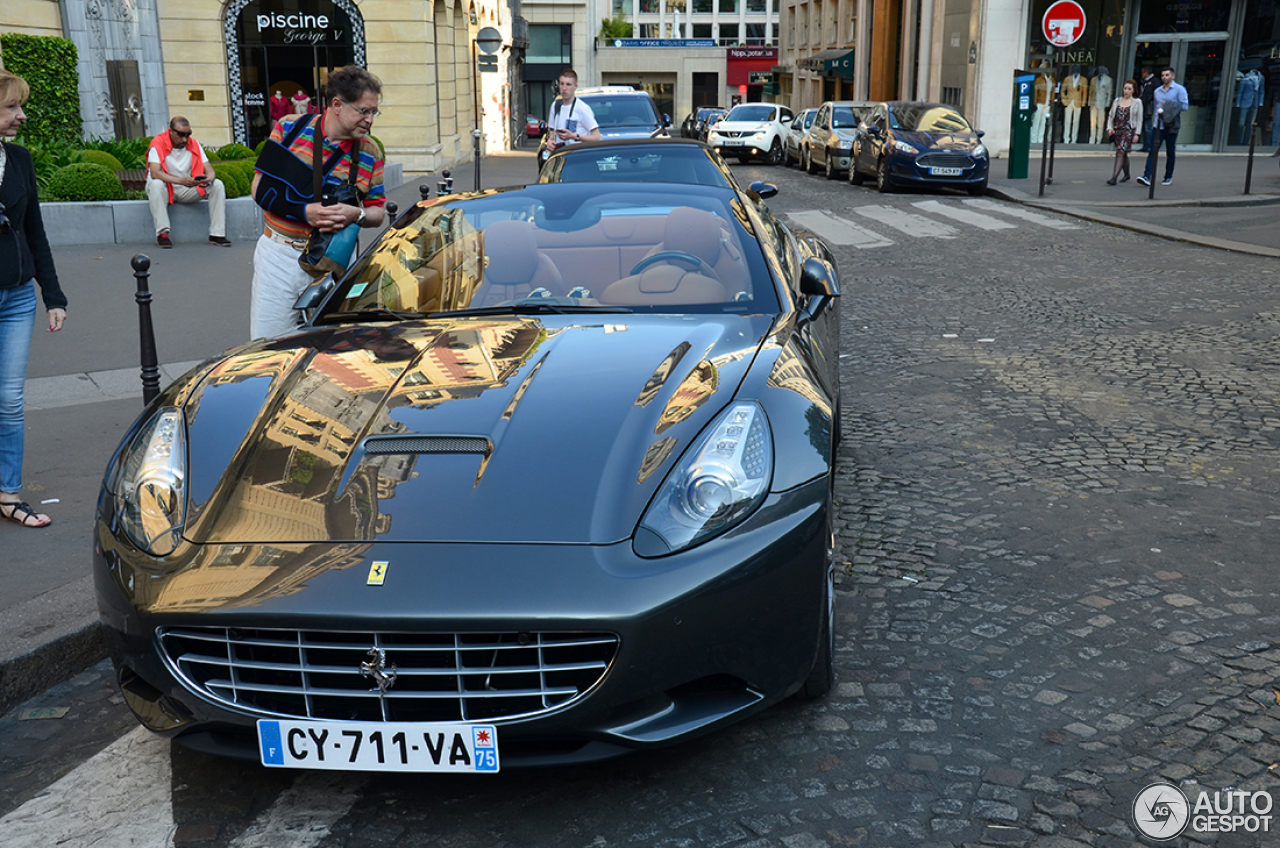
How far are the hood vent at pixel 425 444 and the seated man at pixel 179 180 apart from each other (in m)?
10.9

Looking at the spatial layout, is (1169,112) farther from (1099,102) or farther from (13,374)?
(13,374)

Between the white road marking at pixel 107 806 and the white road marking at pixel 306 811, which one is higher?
the white road marking at pixel 306 811

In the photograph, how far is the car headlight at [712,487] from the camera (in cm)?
278

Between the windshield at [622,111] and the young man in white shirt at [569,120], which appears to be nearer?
the young man in white shirt at [569,120]

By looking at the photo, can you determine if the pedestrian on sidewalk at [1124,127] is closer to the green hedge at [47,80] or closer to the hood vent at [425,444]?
the green hedge at [47,80]

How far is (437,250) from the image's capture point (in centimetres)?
437

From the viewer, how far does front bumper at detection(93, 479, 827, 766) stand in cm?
258

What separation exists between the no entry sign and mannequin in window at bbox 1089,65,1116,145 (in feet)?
37.3

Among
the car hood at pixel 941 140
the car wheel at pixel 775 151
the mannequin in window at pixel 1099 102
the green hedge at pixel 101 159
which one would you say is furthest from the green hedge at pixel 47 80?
the mannequin in window at pixel 1099 102

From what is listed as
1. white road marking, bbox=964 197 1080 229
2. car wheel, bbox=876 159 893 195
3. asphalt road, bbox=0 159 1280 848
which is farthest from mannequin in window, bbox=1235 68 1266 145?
asphalt road, bbox=0 159 1280 848

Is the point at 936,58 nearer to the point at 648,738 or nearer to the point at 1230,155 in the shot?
the point at 1230,155

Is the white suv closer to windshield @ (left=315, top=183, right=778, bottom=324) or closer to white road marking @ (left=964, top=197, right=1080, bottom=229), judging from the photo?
white road marking @ (left=964, top=197, right=1080, bottom=229)

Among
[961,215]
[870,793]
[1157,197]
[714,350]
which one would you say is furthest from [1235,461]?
[1157,197]

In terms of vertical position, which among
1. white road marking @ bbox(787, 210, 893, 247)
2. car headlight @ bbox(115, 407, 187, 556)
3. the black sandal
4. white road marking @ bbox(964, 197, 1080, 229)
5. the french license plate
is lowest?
white road marking @ bbox(787, 210, 893, 247)
